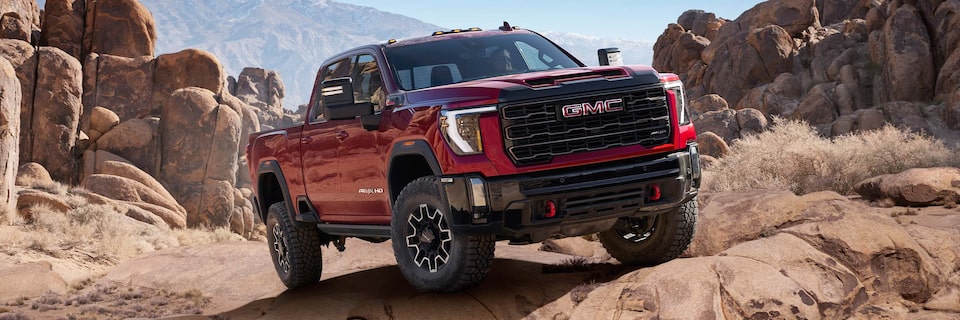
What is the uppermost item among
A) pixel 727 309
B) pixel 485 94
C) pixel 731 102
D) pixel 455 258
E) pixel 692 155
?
pixel 485 94

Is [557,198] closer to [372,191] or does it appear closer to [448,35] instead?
[372,191]

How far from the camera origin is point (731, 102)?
191ft

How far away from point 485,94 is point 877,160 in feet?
55.7

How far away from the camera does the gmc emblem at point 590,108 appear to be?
6.90 meters

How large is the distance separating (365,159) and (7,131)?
15.9 m

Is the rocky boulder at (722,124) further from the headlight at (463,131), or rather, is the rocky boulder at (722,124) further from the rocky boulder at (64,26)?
the headlight at (463,131)

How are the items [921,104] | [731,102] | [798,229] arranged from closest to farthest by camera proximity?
1. [798,229]
2. [921,104]
3. [731,102]

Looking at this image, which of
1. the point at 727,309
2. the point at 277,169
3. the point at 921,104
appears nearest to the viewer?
the point at 727,309

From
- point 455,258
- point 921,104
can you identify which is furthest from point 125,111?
point 455,258

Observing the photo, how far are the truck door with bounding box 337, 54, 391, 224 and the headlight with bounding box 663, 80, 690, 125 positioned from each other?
2378 mm

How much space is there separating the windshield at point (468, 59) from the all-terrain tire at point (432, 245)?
3.90ft

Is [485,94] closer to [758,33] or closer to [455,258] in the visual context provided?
[455,258]

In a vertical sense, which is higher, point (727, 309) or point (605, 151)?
point (605, 151)

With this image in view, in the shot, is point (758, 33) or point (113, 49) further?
point (758, 33)
